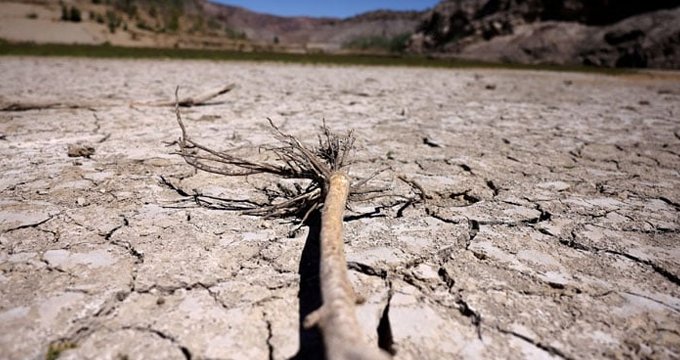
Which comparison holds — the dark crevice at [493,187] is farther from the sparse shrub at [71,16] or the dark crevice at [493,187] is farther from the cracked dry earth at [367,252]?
the sparse shrub at [71,16]

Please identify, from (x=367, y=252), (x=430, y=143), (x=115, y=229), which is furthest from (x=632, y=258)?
(x=115, y=229)

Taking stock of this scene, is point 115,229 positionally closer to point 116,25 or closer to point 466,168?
point 466,168

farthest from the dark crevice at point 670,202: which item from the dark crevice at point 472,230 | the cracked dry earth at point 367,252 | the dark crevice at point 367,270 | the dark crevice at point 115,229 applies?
the dark crevice at point 115,229

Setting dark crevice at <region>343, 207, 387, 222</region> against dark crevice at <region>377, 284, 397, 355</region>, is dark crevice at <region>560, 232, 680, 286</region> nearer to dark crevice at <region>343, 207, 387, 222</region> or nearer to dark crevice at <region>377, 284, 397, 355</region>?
dark crevice at <region>343, 207, 387, 222</region>

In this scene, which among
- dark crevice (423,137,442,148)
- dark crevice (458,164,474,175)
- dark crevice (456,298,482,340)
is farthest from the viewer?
dark crevice (423,137,442,148)

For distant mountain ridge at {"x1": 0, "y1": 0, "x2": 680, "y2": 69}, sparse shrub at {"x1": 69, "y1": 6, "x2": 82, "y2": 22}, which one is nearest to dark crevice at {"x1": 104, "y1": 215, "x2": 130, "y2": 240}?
distant mountain ridge at {"x1": 0, "y1": 0, "x2": 680, "y2": 69}
